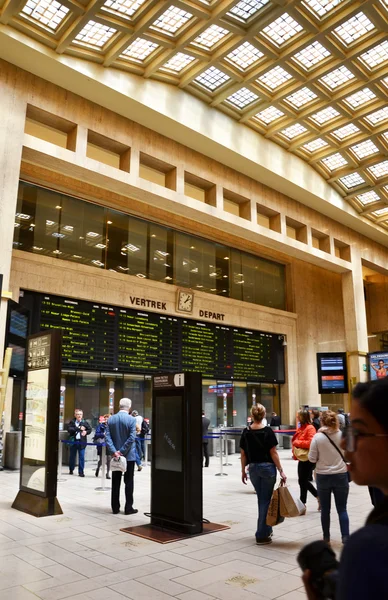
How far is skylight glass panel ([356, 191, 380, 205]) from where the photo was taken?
2141cm

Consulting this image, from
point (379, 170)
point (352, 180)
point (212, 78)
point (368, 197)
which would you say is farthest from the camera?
point (368, 197)

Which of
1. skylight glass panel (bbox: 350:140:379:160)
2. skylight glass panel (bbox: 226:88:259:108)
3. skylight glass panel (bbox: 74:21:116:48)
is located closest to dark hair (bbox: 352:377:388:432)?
skylight glass panel (bbox: 74:21:116:48)

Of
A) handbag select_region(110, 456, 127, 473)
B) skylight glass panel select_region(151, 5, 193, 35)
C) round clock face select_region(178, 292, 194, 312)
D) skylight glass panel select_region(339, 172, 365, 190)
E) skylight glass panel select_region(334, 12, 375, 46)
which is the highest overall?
skylight glass panel select_region(334, 12, 375, 46)

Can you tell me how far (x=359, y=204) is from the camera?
2208cm

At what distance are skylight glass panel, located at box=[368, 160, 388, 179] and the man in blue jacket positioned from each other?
1643cm

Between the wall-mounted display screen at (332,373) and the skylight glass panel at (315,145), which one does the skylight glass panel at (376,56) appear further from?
the wall-mounted display screen at (332,373)

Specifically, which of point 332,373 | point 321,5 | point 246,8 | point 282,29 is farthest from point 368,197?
point 246,8

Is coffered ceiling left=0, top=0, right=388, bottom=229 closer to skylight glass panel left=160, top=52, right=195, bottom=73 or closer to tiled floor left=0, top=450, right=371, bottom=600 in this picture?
skylight glass panel left=160, top=52, right=195, bottom=73

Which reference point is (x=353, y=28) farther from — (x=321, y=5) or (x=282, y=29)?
(x=282, y=29)

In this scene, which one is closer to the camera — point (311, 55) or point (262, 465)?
point (262, 465)

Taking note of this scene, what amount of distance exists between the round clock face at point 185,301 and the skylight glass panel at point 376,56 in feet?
31.3

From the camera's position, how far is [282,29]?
42.3ft

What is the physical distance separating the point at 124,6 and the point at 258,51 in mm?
4113

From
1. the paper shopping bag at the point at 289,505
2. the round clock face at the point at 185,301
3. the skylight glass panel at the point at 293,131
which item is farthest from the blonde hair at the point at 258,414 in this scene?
the skylight glass panel at the point at 293,131
